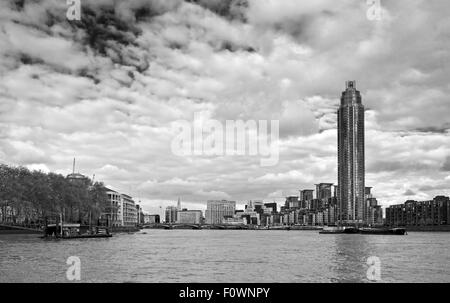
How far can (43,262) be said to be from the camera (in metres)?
65.4

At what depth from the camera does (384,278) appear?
2172 inches

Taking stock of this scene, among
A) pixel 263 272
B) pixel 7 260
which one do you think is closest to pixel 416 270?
pixel 263 272

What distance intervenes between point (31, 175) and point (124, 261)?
99286 mm

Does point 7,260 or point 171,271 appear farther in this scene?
point 7,260
